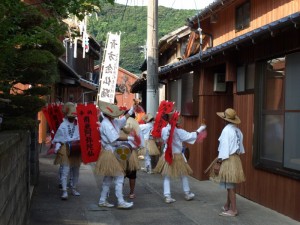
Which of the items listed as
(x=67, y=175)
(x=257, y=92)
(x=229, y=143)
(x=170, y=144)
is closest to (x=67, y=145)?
(x=67, y=175)

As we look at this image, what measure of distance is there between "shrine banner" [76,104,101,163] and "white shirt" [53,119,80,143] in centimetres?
77

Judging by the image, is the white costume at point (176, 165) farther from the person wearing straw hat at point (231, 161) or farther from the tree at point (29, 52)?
the tree at point (29, 52)

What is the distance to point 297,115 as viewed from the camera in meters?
7.70

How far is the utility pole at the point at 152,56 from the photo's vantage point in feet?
46.4

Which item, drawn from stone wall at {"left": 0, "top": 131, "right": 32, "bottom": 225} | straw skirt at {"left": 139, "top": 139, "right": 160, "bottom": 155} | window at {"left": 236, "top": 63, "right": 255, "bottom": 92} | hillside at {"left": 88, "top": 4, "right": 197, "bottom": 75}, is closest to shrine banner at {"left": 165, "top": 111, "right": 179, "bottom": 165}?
window at {"left": 236, "top": 63, "right": 255, "bottom": 92}

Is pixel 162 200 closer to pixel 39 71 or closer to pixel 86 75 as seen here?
pixel 39 71

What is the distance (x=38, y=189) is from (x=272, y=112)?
18.2 ft

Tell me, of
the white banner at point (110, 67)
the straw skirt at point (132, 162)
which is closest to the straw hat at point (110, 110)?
the straw skirt at point (132, 162)

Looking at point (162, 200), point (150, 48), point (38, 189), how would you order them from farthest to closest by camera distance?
point (150, 48)
point (38, 189)
point (162, 200)

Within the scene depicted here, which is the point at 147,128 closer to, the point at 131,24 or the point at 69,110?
the point at 69,110

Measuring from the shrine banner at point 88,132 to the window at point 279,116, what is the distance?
3263 millimetres

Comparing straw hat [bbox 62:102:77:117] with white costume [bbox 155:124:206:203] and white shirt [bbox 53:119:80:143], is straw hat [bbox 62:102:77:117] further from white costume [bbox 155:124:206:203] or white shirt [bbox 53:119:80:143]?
white costume [bbox 155:124:206:203]

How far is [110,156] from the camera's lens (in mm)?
8656

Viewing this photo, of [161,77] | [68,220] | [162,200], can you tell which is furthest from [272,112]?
[161,77]
